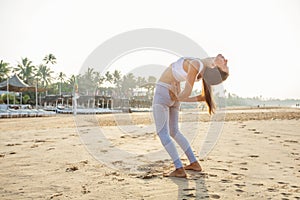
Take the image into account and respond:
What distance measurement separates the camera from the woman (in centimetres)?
271

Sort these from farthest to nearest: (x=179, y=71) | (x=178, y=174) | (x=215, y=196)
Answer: (x=179, y=71) → (x=178, y=174) → (x=215, y=196)

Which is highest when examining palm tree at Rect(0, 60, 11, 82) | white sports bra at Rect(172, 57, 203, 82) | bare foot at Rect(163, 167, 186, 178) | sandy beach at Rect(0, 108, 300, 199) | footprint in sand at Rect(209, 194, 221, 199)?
palm tree at Rect(0, 60, 11, 82)

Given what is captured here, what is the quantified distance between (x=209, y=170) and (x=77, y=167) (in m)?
1.46

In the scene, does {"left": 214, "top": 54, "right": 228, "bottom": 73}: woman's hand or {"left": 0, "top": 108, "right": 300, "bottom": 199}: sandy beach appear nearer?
{"left": 0, "top": 108, "right": 300, "bottom": 199}: sandy beach

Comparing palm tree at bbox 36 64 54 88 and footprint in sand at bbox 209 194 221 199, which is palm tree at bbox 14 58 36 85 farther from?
footprint in sand at bbox 209 194 221 199

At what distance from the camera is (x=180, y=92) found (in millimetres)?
2873

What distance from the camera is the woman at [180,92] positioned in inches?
106

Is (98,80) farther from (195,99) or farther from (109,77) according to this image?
(195,99)

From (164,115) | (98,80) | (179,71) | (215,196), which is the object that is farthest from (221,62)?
(98,80)

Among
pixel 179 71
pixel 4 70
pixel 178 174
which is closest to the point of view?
pixel 178 174

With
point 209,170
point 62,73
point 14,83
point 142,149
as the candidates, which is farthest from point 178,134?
point 62,73

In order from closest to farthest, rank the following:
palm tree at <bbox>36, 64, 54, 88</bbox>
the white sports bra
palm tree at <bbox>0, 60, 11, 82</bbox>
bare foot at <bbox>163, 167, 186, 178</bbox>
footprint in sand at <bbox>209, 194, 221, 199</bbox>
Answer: footprint in sand at <bbox>209, 194, 221, 199</bbox> < bare foot at <bbox>163, 167, 186, 178</bbox> < the white sports bra < palm tree at <bbox>0, 60, 11, 82</bbox> < palm tree at <bbox>36, 64, 54, 88</bbox>

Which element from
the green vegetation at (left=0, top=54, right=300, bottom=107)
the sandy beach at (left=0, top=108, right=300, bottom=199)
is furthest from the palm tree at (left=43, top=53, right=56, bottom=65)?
the sandy beach at (left=0, top=108, right=300, bottom=199)

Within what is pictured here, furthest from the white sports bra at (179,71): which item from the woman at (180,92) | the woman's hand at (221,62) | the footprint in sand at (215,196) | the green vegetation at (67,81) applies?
the green vegetation at (67,81)
